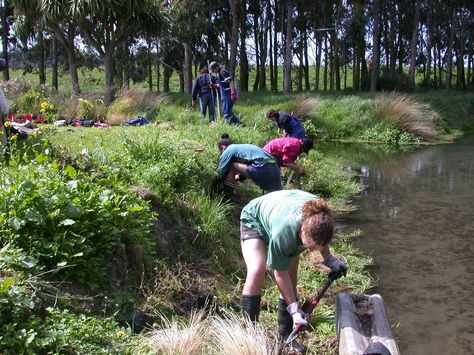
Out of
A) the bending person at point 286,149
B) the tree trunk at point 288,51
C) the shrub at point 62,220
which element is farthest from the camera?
the tree trunk at point 288,51

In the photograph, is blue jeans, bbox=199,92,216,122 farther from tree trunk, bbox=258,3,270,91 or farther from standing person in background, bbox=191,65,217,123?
tree trunk, bbox=258,3,270,91

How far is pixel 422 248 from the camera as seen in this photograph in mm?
6332

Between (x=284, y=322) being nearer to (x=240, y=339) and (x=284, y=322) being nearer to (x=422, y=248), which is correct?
(x=240, y=339)

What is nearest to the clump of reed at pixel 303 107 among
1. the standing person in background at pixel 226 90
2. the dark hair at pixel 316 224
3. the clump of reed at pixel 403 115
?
the clump of reed at pixel 403 115

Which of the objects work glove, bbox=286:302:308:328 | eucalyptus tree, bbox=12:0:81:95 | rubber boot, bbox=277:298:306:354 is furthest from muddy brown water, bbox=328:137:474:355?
eucalyptus tree, bbox=12:0:81:95

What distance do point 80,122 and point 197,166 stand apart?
577 centimetres

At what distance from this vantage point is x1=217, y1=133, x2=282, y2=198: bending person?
6.18m

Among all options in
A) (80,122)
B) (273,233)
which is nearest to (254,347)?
(273,233)

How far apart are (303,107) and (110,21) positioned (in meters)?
6.87

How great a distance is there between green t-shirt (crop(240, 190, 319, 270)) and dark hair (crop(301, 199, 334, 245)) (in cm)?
18

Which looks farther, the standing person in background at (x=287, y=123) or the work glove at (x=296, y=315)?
the standing person in background at (x=287, y=123)

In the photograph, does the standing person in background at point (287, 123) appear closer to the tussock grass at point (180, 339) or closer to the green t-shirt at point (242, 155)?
the green t-shirt at point (242, 155)

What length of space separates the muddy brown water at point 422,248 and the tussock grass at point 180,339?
1.74 metres

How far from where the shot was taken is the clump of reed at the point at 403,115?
18406 mm
